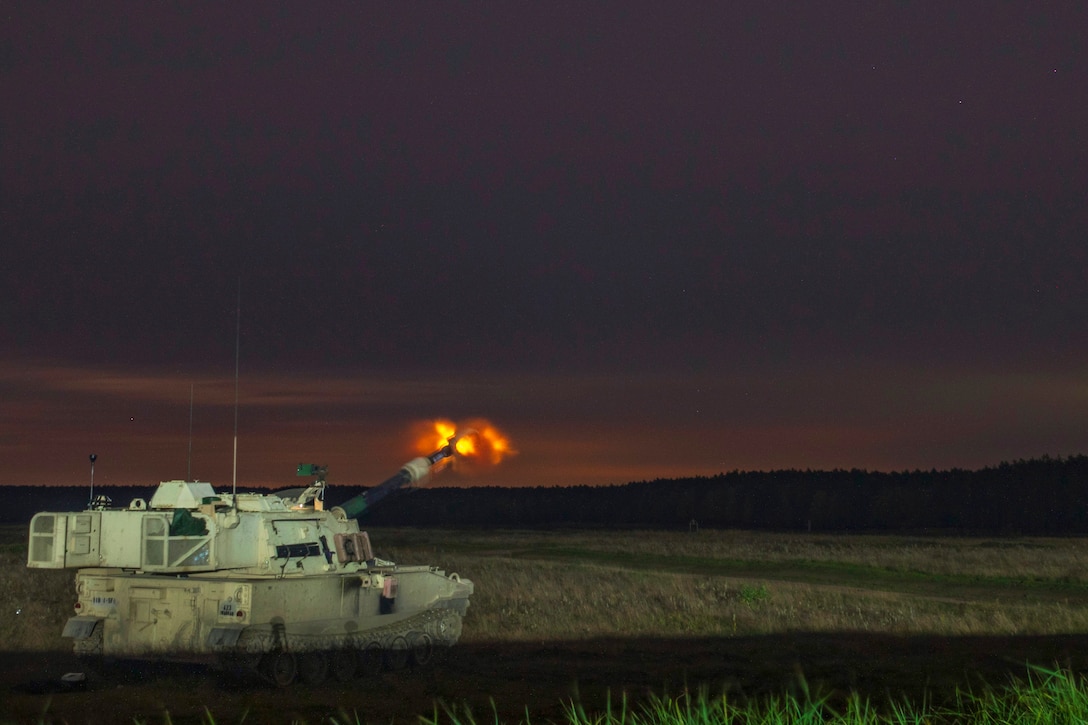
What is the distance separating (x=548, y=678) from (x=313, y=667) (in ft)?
11.0

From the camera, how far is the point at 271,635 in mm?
16625

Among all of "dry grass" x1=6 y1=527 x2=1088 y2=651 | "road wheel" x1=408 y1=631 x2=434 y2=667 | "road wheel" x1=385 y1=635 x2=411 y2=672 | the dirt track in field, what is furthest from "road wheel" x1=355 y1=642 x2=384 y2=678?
"dry grass" x1=6 y1=527 x2=1088 y2=651

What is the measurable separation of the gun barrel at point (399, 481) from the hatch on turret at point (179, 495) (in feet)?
10.8

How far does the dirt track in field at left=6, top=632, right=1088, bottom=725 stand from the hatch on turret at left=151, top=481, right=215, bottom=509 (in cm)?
253

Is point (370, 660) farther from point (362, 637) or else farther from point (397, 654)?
point (397, 654)

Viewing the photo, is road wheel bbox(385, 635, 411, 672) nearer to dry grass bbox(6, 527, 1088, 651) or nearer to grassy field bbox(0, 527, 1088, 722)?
A: grassy field bbox(0, 527, 1088, 722)

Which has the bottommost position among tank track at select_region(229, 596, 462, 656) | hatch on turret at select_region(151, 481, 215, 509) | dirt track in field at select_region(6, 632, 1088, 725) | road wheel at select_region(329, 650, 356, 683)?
dirt track in field at select_region(6, 632, 1088, 725)

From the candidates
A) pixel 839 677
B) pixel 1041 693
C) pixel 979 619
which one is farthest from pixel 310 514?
pixel 979 619

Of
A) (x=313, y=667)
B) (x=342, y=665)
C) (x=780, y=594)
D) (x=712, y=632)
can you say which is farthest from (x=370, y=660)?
(x=780, y=594)

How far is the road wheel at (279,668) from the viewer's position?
1666 centimetres

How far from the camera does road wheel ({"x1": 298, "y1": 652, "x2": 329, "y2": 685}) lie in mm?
17125

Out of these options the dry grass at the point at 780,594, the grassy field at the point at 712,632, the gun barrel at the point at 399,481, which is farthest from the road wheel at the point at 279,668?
the dry grass at the point at 780,594

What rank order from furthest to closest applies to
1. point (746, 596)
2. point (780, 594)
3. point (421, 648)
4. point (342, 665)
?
1. point (780, 594)
2. point (746, 596)
3. point (421, 648)
4. point (342, 665)

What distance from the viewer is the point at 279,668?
55.0 feet
